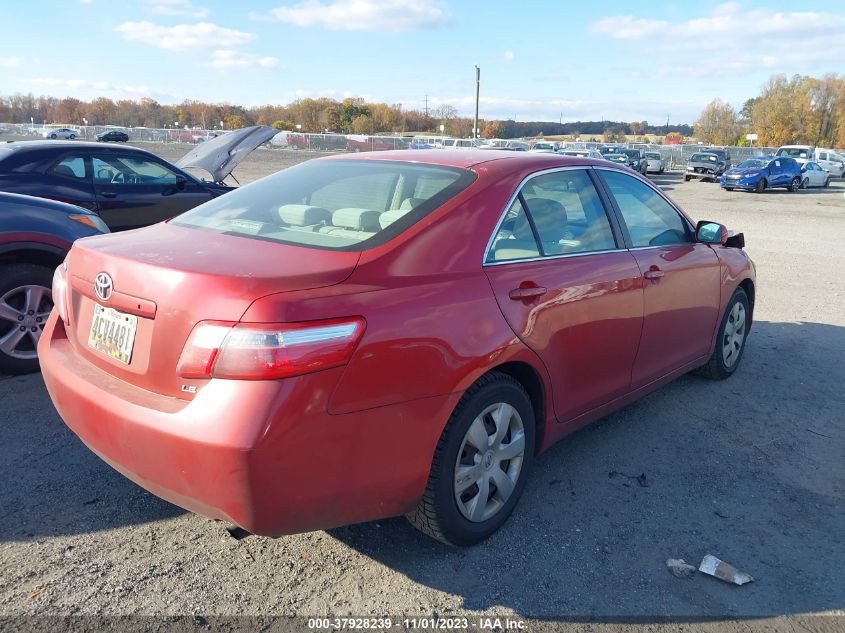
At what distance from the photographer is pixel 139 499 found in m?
3.31

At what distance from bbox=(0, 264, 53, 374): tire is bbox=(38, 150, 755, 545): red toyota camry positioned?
197 centimetres

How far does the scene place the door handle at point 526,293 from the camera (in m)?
3.01

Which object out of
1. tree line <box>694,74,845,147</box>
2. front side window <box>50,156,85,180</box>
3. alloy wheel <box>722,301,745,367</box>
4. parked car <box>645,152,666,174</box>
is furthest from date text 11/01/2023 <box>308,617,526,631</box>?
tree line <box>694,74,845,147</box>

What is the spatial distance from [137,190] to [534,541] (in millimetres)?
6638

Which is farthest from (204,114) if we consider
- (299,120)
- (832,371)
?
(832,371)

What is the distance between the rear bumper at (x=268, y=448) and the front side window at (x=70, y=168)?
5271 millimetres

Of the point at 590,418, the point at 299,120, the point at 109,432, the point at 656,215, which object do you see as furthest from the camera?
the point at 299,120

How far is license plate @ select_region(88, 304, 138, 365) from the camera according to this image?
257 cm

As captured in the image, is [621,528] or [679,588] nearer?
[679,588]

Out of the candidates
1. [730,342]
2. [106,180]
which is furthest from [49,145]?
[730,342]

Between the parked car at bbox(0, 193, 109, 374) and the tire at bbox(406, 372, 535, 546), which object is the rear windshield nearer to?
the tire at bbox(406, 372, 535, 546)

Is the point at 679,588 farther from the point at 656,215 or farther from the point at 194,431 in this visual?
the point at 656,215

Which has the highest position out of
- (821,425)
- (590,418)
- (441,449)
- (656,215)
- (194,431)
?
(656,215)

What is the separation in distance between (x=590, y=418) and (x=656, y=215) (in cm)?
150
